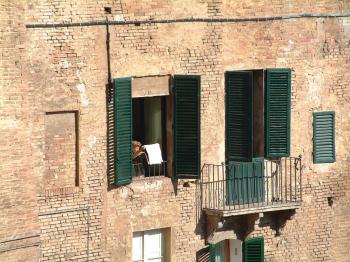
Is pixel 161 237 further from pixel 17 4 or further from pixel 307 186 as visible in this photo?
pixel 17 4

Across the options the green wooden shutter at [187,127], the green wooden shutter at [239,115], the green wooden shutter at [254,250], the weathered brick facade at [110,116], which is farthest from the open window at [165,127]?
the green wooden shutter at [254,250]

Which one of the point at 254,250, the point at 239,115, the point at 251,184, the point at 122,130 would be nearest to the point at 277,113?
the point at 239,115

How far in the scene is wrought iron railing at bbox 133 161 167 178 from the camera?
120 feet

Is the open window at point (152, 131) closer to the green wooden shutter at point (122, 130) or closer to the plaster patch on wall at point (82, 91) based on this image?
the green wooden shutter at point (122, 130)

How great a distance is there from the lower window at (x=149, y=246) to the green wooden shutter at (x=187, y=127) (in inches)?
56.4

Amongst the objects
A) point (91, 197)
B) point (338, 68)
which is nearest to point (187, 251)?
point (91, 197)

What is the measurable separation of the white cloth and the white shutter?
63.9 inches

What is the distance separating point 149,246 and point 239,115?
11.5ft

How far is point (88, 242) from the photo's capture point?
116ft

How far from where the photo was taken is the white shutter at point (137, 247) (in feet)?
121

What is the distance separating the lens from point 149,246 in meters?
37.1

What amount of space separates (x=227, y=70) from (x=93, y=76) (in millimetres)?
3562

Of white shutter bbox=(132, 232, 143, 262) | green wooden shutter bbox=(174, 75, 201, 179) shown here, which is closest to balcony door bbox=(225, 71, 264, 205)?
green wooden shutter bbox=(174, 75, 201, 179)

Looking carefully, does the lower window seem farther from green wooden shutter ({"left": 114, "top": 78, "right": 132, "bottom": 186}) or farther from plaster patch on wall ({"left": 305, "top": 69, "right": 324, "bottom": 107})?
plaster patch on wall ({"left": 305, "top": 69, "right": 324, "bottom": 107})
